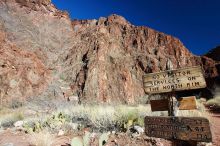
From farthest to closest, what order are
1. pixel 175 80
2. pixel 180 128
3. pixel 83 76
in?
1. pixel 83 76
2. pixel 175 80
3. pixel 180 128

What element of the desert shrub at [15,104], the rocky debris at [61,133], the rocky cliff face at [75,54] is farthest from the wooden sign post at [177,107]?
the rocky cliff face at [75,54]

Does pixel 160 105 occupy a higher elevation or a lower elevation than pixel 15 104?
lower

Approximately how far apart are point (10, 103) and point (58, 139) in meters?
13.1

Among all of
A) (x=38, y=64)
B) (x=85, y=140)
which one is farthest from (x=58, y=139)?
(x=38, y=64)

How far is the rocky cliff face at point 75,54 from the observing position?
2259cm

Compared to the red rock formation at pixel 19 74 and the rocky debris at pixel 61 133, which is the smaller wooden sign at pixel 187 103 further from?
the red rock formation at pixel 19 74

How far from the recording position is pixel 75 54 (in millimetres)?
28453

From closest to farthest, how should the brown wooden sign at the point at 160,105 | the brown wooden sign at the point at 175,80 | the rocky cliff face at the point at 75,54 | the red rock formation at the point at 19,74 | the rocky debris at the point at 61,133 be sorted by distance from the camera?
1. the brown wooden sign at the point at 175,80
2. the brown wooden sign at the point at 160,105
3. the rocky debris at the point at 61,133
4. the red rock formation at the point at 19,74
5. the rocky cliff face at the point at 75,54

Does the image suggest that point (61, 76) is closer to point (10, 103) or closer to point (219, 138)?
point (10, 103)

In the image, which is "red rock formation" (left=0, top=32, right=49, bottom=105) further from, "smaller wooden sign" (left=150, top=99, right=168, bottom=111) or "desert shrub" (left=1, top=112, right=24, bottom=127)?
"smaller wooden sign" (left=150, top=99, right=168, bottom=111)

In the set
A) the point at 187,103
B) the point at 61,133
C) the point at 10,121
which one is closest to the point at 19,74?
the point at 10,121

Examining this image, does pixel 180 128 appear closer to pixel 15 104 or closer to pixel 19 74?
pixel 15 104

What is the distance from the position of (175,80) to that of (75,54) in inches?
988

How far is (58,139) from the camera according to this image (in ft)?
26.0
